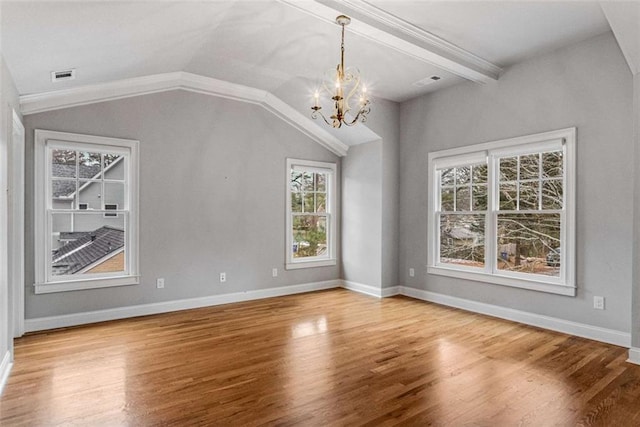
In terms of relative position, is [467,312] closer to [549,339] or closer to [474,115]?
[549,339]

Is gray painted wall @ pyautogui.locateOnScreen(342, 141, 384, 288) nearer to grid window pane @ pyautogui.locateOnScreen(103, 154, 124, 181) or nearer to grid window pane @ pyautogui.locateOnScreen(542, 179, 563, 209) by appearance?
grid window pane @ pyautogui.locateOnScreen(542, 179, 563, 209)

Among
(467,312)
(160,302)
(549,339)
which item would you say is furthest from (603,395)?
(160,302)

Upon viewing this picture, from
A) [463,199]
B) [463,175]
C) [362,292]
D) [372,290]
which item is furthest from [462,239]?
[362,292]

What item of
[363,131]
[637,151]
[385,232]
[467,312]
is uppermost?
[363,131]

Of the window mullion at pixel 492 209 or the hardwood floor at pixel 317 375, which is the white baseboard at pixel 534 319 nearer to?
the hardwood floor at pixel 317 375

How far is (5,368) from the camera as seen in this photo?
9.65 ft

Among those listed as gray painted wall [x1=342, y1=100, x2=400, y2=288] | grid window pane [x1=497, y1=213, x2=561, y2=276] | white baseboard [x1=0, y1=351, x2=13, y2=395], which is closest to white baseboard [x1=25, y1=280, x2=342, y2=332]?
gray painted wall [x1=342, y1=100, x2=400, y2=288]

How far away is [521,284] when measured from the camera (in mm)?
4465

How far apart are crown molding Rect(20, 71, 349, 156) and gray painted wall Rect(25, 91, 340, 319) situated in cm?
9

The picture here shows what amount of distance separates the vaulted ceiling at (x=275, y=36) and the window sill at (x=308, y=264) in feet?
9.52

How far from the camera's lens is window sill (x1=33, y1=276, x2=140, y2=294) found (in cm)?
416

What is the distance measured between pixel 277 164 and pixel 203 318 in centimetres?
257

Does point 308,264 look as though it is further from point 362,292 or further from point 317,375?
point 317,375

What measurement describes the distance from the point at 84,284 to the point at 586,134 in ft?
19.1
